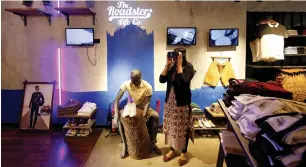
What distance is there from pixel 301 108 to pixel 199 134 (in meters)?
3.03

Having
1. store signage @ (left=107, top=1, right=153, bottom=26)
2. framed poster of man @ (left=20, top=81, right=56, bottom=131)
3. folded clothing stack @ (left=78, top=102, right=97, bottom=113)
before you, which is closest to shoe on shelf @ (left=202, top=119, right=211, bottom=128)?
folded clothing stack @ (left=78, top=102, right=97, bottom=113)

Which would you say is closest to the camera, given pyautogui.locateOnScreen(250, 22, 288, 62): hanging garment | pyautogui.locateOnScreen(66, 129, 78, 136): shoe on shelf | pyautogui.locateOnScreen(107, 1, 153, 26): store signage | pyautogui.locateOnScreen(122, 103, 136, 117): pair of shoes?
pyautogui.locateOnScreen(122, 103, 136, 117): pair of shoes

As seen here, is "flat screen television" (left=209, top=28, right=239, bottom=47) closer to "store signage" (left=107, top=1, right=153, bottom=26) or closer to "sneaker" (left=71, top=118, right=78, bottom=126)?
"store signage" (left=107, top=1, right=153, bottom=26)

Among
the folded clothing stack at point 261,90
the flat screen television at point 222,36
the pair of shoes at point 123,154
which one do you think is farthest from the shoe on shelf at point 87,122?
the folded clothing stack at point 261,90

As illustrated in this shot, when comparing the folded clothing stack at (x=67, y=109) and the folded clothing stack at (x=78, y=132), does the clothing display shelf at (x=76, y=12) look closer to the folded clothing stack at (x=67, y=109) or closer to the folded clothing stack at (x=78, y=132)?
the folded clothing stack at (x=67, y=109)

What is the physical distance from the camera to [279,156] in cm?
89

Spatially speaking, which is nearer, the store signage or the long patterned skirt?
the long patterned skirt

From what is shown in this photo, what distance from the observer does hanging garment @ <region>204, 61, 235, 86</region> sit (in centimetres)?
433

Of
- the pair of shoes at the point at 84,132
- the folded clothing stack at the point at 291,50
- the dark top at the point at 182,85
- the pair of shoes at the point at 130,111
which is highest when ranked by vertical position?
the folded clothing stack at the point at 291,50

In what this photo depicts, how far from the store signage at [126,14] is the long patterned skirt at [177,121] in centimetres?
188

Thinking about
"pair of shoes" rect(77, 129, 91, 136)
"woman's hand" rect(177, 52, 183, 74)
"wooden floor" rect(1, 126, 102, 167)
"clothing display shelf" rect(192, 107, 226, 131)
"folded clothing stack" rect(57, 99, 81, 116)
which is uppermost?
"woman's hand" rect(177, 52, 183, 74)

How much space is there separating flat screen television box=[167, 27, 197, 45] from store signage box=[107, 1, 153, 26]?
0.50 metres

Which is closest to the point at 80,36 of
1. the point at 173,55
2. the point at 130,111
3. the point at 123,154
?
the point at 130,111

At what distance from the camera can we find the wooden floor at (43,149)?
316 centimetres
